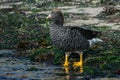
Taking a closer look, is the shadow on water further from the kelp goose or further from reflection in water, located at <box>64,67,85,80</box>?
the kelp goose

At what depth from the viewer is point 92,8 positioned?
21859mm

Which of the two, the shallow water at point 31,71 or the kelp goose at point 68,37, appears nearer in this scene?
the shallow water at point 31,71

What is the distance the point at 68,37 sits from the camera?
11.4 meters

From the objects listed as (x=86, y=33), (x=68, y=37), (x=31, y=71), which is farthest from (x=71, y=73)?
(x=86, y=33)

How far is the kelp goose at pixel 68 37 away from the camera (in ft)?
37.3

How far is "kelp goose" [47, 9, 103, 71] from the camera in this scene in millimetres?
11375

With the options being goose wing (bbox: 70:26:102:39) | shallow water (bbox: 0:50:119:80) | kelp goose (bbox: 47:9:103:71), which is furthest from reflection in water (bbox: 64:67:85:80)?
goose wing (bbox: 70:26:102:39)

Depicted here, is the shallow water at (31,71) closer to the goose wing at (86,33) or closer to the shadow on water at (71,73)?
the shadow on water at (71,73)

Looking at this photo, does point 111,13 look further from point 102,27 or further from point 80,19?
point 102,27

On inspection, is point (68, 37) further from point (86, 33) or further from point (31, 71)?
point (31, 71)

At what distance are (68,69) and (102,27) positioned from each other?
5.14 meters

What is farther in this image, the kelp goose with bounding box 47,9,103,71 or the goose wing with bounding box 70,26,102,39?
the goose wing with bounding box 70,26,102,39

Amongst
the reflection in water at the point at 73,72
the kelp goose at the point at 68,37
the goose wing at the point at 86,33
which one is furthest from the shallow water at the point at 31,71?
the goose wing at the point at 86,33

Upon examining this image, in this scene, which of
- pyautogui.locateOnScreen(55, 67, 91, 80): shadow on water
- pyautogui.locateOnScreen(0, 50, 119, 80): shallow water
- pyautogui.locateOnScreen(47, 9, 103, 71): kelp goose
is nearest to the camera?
pyautogui.locateOnScreen(55, 67, 91, 80): shadow on water
